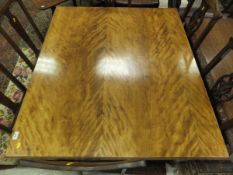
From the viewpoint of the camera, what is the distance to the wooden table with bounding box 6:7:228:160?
874 millimetres

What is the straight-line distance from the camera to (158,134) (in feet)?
2.96

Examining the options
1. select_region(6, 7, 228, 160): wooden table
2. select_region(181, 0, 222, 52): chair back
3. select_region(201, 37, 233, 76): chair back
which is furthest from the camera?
select_region(181, 0, 222, 52): chair back

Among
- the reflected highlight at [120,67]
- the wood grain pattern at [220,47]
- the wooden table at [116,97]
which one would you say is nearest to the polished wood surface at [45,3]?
the wooden table at [116,97]

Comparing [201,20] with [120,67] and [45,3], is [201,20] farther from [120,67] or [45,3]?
[45,3]

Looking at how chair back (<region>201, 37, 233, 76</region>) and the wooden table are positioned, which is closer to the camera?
the wooden table

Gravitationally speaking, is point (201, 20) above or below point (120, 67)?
above

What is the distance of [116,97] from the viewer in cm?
102

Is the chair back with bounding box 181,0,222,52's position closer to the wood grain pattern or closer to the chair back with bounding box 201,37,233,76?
the wood grain pattern

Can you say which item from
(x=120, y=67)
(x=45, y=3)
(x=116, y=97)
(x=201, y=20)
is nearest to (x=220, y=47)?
(x=201, y=20)

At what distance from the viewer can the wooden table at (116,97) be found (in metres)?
0.87

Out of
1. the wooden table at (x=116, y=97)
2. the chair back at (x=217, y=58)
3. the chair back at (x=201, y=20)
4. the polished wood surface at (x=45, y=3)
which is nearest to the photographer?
the wooden table at (x=116, y=97)

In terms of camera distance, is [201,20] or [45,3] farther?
[45,3]

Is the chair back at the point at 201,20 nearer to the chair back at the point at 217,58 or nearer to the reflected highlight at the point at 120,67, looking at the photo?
the chair back at the point at 217,58

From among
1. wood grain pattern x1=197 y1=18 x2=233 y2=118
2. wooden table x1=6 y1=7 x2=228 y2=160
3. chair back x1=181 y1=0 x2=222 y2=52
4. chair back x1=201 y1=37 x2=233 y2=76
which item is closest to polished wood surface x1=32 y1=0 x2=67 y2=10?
wooden table x1=6 y1=7 x2=228 y2=160
